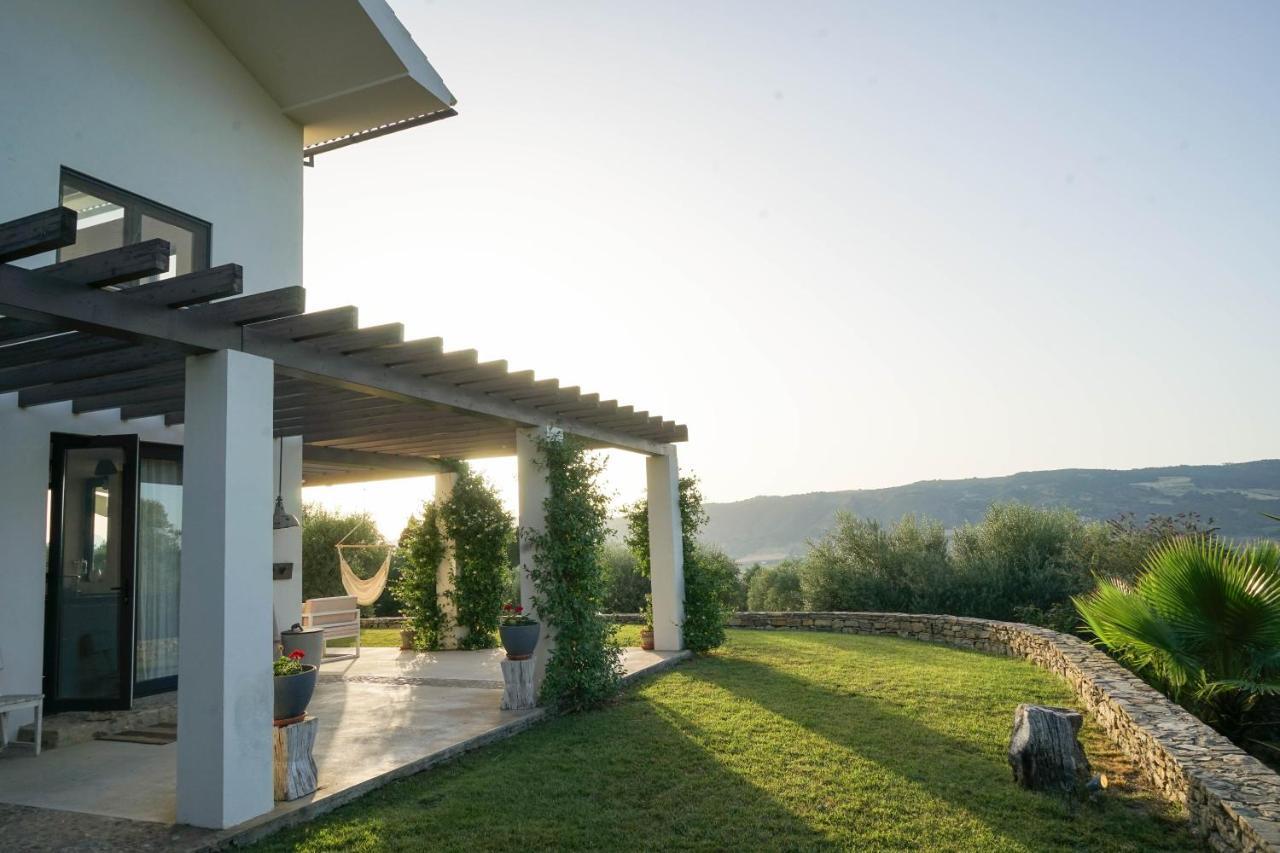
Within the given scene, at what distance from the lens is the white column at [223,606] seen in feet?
12.8

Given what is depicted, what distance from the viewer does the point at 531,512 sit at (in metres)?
7.17

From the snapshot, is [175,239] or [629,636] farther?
[629,636]

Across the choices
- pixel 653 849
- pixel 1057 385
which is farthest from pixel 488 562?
pixel 1057 385

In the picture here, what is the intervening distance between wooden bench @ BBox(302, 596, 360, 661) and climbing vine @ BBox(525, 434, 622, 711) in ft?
15.0

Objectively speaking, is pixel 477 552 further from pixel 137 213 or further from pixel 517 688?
pixel 137 213

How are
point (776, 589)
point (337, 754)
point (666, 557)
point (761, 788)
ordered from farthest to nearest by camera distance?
point (776, 589), point (666, 557), point (337, 754), point (761, 788)

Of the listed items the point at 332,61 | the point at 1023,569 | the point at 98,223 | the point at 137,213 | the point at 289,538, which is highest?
the point at 332,61

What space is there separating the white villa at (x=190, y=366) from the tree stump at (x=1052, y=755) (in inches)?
162

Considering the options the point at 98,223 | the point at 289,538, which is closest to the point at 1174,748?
the point at 289,538

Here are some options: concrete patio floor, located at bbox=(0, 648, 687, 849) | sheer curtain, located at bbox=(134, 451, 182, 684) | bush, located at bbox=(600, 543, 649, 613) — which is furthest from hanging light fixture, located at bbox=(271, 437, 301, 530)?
bush, located at bbox=(600, 543, 649, 613)

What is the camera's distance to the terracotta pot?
4.38 meters

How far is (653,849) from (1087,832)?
2.19 m

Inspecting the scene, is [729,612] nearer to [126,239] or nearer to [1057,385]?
[126,239]

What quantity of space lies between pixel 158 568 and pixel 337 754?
3.12 meters
